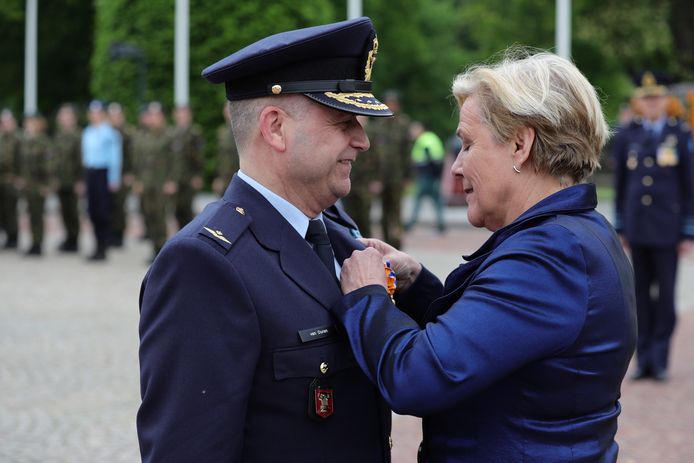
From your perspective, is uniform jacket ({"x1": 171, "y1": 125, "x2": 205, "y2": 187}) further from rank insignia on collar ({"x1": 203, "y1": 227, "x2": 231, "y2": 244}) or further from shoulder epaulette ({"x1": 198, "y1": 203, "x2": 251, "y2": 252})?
rank insignia on collar ({"x1": 203, "y1": 227, "x2": 231, "y2": 244})

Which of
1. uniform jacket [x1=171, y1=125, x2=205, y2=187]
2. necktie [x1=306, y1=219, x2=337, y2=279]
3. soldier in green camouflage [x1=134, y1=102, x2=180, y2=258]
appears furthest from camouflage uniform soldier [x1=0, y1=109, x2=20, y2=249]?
necktie [x1=306, y1=219, x2=337, y2=279]

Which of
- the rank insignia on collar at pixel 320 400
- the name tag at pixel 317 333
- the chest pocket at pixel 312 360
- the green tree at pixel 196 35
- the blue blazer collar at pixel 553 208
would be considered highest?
the green tree at pixel 196 35

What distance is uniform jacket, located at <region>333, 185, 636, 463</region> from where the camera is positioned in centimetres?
215

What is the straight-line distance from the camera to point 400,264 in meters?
2.77

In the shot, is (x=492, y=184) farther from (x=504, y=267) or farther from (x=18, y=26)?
(x=18, y=26)

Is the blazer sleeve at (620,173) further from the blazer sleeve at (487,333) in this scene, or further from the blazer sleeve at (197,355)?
the blazer sleeve at (197,355)

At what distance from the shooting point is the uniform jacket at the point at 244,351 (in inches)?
83.7

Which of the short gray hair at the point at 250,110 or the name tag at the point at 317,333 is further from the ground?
the short gray hair at the point at 250,110

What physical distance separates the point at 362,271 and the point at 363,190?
503 inches

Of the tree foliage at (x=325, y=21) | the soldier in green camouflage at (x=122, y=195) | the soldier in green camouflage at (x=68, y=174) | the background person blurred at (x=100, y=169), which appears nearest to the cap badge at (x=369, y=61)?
the background person blurred at (x=100, y=169)

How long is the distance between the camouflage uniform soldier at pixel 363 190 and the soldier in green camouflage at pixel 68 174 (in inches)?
164

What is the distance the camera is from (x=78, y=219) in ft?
53.3

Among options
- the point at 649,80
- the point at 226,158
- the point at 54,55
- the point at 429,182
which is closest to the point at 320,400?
the point at 649,80

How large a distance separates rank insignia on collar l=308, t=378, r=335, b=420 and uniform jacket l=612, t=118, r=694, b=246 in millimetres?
5881
